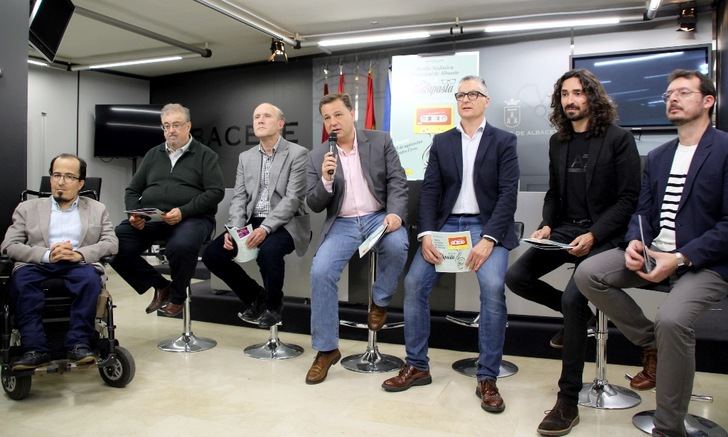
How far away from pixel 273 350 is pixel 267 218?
80 cm

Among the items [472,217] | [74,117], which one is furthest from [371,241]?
[74,117]

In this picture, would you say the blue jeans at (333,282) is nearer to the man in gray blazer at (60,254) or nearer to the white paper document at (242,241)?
the white paper document at (242,241)

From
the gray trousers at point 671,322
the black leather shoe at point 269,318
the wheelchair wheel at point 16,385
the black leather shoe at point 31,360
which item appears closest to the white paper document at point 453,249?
the gray trousers at point 671,322

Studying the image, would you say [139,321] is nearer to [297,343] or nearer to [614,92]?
[297,343]

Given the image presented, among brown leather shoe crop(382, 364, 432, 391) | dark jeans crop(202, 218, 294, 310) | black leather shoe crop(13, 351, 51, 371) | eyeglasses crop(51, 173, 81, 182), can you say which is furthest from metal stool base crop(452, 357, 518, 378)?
eyeglasses crop(51, 173, 81, 182)

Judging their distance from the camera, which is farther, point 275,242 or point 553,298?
point 275,242

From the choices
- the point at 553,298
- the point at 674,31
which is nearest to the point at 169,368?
the point at 553,298

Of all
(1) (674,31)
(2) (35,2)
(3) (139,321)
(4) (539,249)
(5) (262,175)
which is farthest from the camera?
(1) (674,31)

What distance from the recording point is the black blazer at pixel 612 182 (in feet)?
7.72

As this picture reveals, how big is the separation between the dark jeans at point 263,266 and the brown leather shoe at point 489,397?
1.23m

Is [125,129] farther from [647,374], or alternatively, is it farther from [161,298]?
[647,374]

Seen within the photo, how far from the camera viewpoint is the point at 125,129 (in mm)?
8242

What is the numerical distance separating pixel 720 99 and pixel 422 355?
4.28 m

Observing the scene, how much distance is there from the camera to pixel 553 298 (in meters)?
2.57
